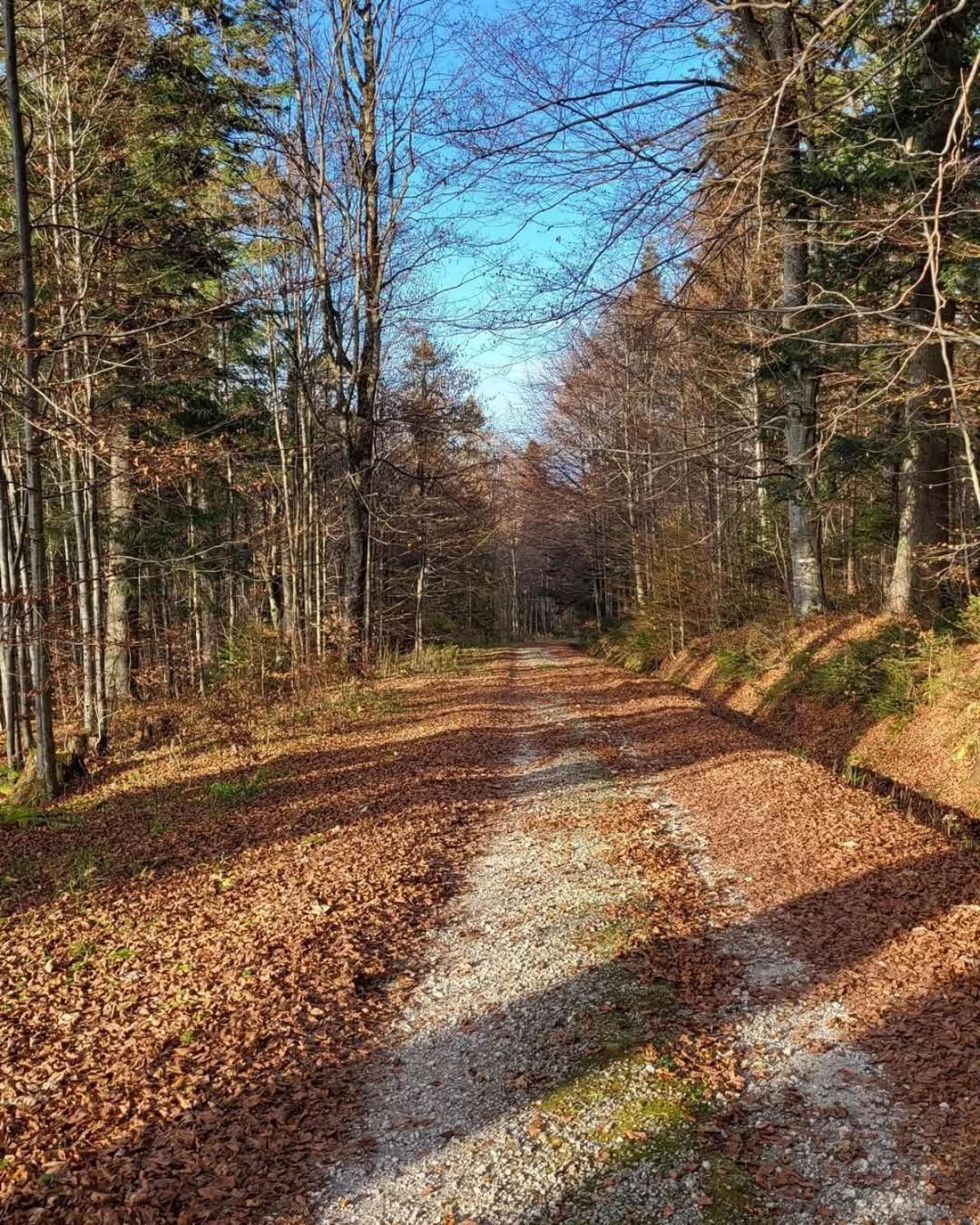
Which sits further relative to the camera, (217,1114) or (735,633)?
(735,633)

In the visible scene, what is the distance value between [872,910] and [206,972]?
13.0ft

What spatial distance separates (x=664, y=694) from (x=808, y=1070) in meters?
12.6

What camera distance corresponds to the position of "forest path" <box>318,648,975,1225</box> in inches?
106

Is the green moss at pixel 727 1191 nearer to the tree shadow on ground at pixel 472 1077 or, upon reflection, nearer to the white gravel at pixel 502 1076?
the white gravel at pixel 502 1076

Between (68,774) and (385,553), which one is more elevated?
(385,553)

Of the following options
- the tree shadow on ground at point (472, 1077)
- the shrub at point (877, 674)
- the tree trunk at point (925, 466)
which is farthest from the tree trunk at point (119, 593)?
the tree trunk at point (925, 466)

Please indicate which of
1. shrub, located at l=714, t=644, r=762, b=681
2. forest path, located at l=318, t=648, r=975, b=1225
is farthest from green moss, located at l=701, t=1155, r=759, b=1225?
shrub, located at l=714, t=644, r=762, b=681

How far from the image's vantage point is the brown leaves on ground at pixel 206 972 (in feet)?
9.62

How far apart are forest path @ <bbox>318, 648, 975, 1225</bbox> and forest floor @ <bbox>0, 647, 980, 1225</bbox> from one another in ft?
0.05

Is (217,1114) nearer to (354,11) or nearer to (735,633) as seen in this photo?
(735,633)

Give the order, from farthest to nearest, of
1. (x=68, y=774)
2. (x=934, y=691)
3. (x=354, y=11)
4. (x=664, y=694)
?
(x=354, y=11)
(x=664, y=694)
(x=68, y=774)
(x=934, y=691)

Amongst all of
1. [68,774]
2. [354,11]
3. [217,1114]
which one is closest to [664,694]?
[68,774]

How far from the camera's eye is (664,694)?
15734 mm

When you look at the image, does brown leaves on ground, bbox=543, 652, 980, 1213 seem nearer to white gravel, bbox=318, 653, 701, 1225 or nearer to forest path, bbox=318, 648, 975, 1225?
forest path, bbox=318, 648, 975, 1225
